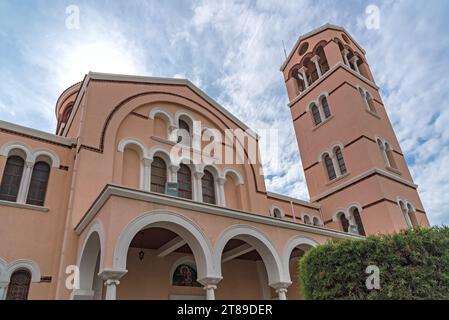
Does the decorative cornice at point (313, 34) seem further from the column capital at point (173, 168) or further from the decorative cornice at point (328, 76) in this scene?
the column capital at point (173, 168)

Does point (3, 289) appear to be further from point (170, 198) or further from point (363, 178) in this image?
point (363, 178)

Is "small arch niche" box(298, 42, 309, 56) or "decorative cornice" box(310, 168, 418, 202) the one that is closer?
"decorative cornice" box(310, 168, 418, 202)

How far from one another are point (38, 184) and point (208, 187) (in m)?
6.16

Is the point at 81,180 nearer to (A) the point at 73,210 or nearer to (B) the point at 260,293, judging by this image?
(A) the point at 73,210

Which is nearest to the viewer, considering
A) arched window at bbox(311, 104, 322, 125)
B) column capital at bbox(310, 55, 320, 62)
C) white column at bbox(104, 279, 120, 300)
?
white column at bbox(104, 279, 120, 300)

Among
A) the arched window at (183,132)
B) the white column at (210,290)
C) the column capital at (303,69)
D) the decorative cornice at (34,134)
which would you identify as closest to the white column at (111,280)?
the white column at (210,290)

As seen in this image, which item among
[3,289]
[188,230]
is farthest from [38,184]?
[188,230]

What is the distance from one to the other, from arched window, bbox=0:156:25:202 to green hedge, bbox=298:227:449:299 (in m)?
8.92

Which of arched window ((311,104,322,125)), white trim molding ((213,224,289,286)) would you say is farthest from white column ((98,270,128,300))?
arched window ((311,104,322,125))

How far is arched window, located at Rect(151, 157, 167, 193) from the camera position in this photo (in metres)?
11.8

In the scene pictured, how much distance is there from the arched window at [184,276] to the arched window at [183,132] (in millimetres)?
5128

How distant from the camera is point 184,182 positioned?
12.7 metres

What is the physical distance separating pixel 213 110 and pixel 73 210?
8064mm

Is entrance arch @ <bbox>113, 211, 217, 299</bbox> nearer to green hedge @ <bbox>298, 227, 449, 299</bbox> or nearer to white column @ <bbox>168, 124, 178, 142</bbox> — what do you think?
green hedge @ <bbox>298, 227, 449, 299</bbox>
